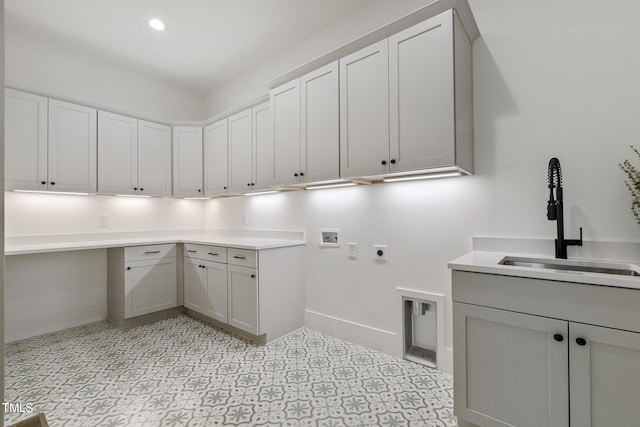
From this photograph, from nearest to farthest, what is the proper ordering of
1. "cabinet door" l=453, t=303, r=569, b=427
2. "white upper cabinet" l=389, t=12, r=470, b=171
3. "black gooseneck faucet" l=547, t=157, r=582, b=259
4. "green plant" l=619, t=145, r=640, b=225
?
"cabinet door" l=453, t=303, r=569, b=427 → "green plant" l=619, t=145, r=640, b=225 → "black gooseneck faucet" l=547, t=157, r=582, b=259 → "white upper cabinet" l=389, t=12, r=470, b=171

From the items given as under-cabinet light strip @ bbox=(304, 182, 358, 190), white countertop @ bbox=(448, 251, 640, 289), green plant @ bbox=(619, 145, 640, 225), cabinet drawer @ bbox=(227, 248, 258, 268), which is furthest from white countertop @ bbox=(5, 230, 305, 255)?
green plant @ bbox=(619, 145, 640, 225)

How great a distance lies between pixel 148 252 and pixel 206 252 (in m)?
0.63

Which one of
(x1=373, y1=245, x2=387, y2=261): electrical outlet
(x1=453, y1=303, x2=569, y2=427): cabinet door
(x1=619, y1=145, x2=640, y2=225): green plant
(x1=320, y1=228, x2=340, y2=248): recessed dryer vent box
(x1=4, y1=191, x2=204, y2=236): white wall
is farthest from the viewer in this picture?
(x1=4, y1=191, x2=204, y2=236): white wall

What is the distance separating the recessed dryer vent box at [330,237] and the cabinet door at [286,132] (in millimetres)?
554

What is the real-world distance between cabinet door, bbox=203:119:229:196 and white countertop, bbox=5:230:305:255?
1.98ft

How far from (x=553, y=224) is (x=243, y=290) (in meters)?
2.29

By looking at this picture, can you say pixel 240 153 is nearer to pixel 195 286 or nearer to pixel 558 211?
pixel 195 286

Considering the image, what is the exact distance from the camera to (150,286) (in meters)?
2.96

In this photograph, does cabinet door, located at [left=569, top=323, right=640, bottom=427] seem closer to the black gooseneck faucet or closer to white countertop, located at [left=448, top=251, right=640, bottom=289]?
white countertop, located at [left=448, top=251, right=640, bottom=289]

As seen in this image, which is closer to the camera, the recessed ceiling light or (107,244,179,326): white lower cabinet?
the recessed ceiling light

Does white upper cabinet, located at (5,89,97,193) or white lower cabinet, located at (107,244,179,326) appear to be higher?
white upper cabinet, located at (5,89,97,193)

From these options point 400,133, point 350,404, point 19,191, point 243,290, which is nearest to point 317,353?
point 350,404

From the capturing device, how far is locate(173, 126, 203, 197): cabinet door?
11.6 feet

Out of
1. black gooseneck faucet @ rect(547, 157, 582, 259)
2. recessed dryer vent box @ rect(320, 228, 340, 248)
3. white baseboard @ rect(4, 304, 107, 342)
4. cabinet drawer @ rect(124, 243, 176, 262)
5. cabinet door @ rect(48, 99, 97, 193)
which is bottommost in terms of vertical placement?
white baseboard @ rect(4, 304, 107, 342)
